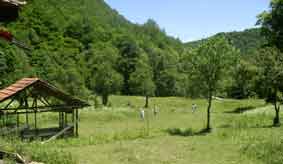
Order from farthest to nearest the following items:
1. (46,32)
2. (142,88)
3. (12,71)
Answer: (46,32) → (142,88) → (12,71)

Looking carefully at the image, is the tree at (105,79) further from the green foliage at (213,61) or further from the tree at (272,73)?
the tree at (272,73)

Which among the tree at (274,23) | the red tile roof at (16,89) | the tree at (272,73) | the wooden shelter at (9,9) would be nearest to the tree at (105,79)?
the tree at (274,23)

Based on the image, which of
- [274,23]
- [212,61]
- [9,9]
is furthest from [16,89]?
[274,23]

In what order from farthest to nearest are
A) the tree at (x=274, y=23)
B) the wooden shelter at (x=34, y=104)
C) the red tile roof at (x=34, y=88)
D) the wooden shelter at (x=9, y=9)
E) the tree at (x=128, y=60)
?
the tree at (x=128, y=60) < the tree at (x=274, y=23) < the wooden shelter at (x=34, y=104) < the red tile roof at (x=34, y=88) < the wooden shelter at (x=9, y=9)

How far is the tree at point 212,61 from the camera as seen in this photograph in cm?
2725

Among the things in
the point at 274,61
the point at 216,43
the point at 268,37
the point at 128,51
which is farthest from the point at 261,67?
the point at 128,51

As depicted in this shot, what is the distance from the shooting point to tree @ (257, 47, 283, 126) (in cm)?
2638

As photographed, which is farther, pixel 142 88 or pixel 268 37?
pixel 142 88

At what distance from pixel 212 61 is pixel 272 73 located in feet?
16.4

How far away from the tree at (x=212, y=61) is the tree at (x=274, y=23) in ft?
50.5

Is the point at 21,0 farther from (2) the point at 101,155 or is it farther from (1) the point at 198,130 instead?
(1) the point at 198,130

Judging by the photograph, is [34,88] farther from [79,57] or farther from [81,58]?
[79,57]

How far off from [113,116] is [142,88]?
18.5 meters

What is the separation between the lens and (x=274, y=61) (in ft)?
87.6
